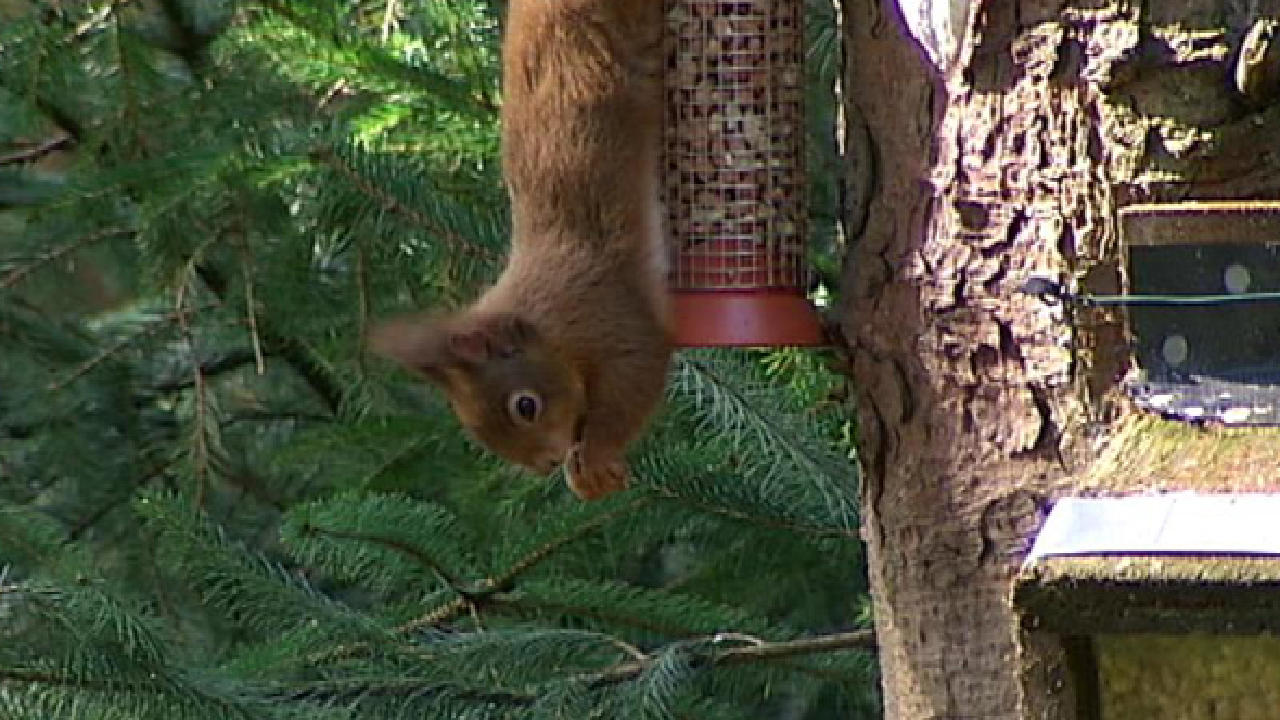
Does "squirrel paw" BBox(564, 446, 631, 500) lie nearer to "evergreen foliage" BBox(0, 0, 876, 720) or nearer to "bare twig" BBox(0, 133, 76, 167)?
"evergreen foliage" BBox(0, 0, 876, 720)

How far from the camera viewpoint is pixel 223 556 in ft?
7.13

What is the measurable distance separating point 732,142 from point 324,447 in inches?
41.4

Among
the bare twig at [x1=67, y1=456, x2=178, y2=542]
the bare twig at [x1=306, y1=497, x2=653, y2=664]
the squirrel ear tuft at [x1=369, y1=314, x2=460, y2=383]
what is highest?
the squirrel ear tuft at [x1=369, y1=314, x2=460, y2=383]

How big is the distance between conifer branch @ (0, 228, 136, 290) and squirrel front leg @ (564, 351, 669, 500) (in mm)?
1170

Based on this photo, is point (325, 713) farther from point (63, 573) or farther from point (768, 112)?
point (768, 112)

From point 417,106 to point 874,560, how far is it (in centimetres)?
99

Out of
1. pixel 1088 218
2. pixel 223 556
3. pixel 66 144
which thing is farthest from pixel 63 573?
pixel 1088 218

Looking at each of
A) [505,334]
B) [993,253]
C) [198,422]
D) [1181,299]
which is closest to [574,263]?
[505,334]

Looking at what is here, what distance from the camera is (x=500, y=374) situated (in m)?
1.64

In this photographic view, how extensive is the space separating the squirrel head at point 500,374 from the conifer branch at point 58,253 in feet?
3.74

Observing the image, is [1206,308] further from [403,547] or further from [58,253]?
[58,253]

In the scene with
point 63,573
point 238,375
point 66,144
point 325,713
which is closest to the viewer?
point 325,713

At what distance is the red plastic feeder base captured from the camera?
1.57 metres

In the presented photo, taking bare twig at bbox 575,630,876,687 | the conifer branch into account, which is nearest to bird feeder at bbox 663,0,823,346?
bare twig at bbox 575,630,876,687
